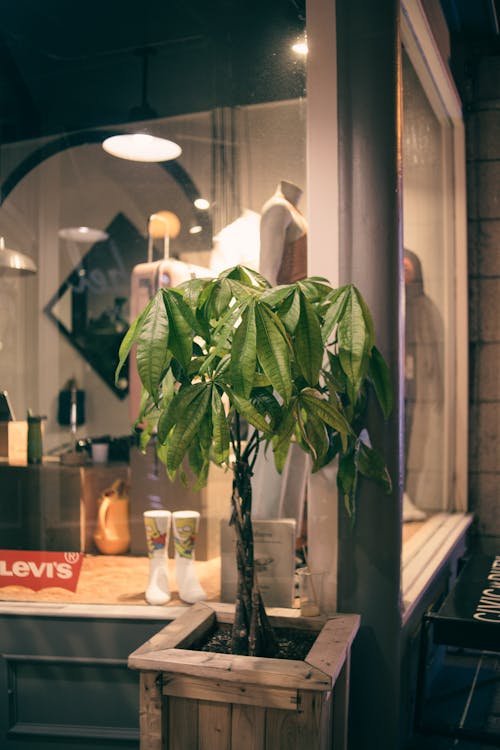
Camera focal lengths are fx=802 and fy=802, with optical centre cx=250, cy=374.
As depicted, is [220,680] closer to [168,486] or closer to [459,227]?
[168,486]

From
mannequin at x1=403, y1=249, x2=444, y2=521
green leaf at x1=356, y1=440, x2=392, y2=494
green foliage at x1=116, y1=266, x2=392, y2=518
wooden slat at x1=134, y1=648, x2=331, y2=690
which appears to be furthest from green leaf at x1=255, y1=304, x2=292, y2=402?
mannequin at x1=403, y1=249, x2=444, y2=521

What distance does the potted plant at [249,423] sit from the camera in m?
1.54

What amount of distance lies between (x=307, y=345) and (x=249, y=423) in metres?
0.25

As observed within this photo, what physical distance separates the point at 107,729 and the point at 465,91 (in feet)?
10.9

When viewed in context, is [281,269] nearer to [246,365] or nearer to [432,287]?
[246,365]

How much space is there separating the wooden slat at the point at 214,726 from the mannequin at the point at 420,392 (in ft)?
5.57

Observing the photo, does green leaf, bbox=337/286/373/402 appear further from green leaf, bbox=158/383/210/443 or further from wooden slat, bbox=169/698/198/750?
wooden slat, bbox=169/698/198/750

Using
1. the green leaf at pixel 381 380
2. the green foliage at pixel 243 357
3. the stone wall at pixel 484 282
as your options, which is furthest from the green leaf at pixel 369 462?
the stone wall at pixel 484 282

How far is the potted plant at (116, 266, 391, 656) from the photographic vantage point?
1.50 m

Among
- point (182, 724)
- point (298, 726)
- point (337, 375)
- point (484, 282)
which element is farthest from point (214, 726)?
point (484, 282)

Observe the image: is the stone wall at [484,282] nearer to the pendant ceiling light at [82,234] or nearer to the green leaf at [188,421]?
the pendant ceiling light at [82,234]

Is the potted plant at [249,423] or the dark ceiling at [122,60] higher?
the dark ceiling at [122,60]

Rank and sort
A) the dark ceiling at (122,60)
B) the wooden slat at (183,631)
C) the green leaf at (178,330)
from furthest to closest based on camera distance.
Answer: the dark ceiling at (122,60) < the wooden slat at (183,631) < the green leaf at (178,330)

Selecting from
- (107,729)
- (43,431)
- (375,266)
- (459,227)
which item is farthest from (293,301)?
(459,227)
